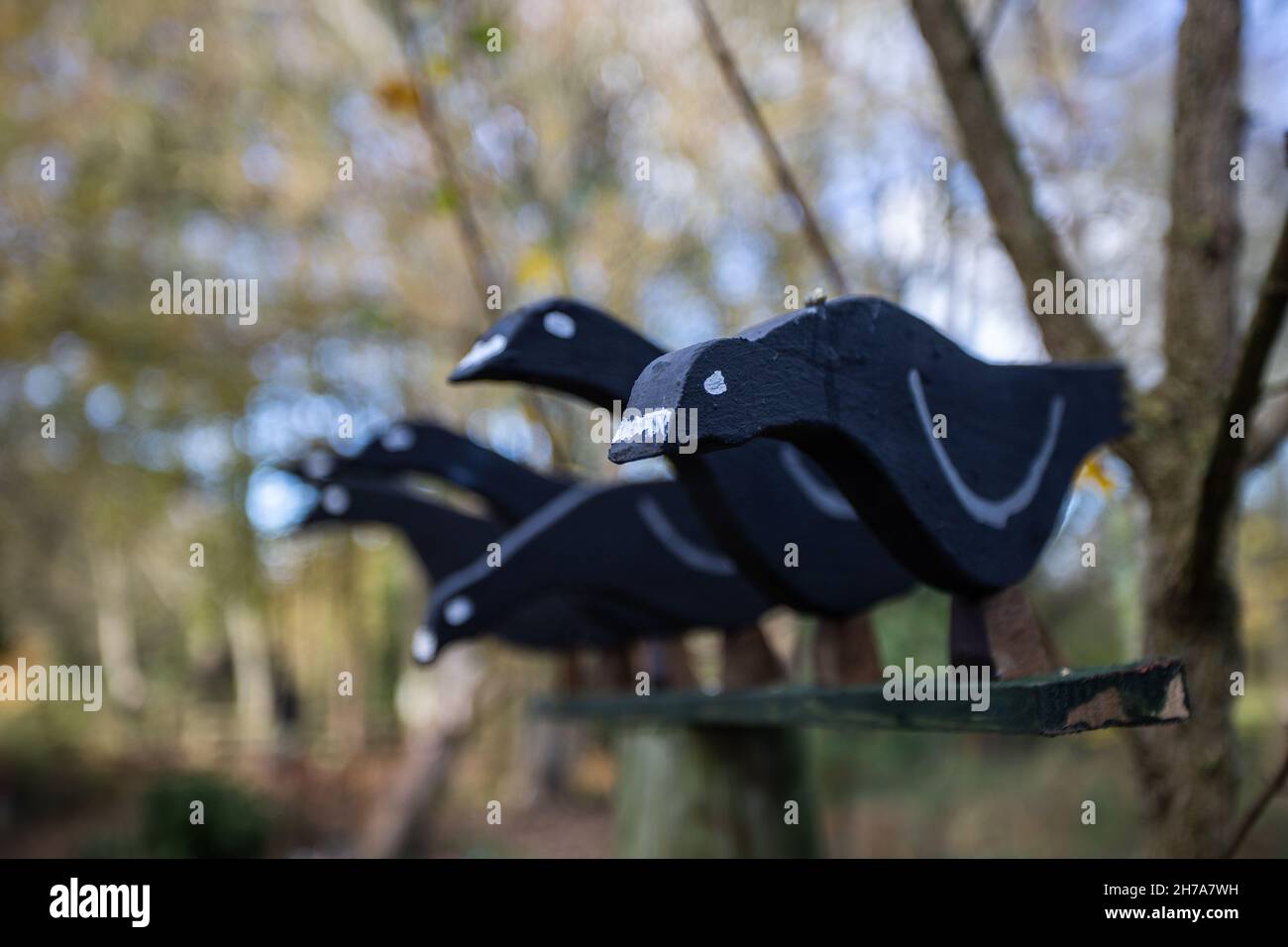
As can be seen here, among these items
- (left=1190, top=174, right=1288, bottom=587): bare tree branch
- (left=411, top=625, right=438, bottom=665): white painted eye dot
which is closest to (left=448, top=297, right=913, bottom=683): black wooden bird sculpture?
(left=1190, top=174, right=1288, bottom=587): bare tree branch

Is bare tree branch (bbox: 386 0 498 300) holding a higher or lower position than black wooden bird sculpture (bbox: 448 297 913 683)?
higher

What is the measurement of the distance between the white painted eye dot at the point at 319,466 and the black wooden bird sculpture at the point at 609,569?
2.64 ft

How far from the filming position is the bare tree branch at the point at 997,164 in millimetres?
2541

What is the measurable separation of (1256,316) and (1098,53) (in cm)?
331

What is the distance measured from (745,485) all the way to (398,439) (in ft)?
4.39

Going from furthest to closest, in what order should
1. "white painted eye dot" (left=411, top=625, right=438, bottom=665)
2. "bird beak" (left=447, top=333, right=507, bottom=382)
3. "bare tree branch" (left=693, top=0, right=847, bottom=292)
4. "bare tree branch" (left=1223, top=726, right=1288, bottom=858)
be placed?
"bare tree branch" (left=693, top=0, right=847, bottom=292)
"white painted eye dot" (left=411, top=625, right=438, bottom=665)
"bare tree branch" (left=1223, top=726, right=1288, bottom=858)
"bird beak" (left=447, top=333, right=507, bottom=382)

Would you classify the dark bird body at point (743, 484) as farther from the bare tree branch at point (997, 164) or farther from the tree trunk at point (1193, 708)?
the bare tree branch at point (997, 164)

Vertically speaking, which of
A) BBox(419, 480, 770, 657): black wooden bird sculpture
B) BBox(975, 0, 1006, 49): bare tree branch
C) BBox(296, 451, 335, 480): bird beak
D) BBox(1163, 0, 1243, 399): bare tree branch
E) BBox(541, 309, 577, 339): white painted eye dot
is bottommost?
BBox(419, 480, 770, 657): black wooden bird sculpture

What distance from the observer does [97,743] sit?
43.9ft

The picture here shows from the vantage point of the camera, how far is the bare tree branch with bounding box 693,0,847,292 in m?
2.85

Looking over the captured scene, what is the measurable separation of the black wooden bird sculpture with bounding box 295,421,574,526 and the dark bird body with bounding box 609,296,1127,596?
57.5 inches

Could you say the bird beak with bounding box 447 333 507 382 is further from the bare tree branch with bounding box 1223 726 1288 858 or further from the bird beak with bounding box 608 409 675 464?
the bare tree branch with bounding box 1223 726 1288 858
